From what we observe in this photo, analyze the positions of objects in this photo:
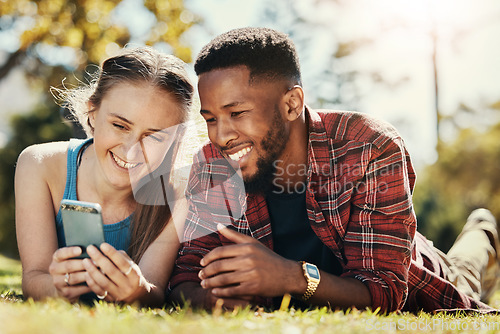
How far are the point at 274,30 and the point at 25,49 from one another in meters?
9.45

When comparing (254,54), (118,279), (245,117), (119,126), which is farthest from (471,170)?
(118,279)

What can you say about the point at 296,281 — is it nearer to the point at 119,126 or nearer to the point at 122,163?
the point at 122,163

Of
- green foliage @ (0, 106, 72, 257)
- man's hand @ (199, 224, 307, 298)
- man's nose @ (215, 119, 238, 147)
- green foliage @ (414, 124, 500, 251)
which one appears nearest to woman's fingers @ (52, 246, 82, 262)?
man's hand @ (199, 224, 307, 298)

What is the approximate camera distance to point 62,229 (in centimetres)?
391

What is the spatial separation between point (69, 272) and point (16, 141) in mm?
13839

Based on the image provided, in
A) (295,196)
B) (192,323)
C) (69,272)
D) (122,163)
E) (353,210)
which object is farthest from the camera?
Result: (295,196)

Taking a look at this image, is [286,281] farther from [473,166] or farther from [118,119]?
[473,166]

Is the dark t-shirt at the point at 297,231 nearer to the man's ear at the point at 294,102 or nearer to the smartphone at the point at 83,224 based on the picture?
the man's ear at the point at 294,102

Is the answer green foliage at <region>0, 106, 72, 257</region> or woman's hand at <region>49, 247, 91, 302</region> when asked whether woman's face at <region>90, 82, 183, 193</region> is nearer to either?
woman's hand at <region>49, 247, 91, 302</region>

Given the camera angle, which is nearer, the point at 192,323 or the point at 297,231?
the point at 192,323

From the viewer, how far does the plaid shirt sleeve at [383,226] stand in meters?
3.50

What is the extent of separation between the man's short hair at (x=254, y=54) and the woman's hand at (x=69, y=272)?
1.72m

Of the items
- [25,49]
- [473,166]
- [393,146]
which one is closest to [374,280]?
[393,146]

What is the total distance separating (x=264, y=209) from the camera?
158 inches
